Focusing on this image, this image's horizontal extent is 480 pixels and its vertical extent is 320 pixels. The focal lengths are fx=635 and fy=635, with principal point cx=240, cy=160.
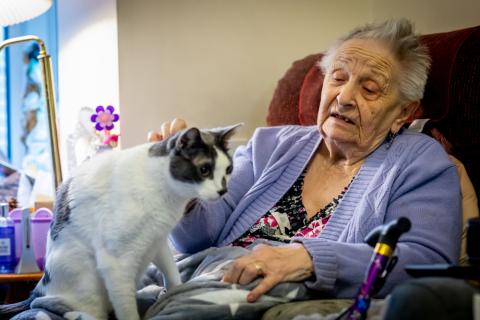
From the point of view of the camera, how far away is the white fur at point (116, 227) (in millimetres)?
1197

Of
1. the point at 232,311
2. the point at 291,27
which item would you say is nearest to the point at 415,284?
the point at 232,311

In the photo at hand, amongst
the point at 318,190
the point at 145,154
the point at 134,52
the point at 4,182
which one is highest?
the point at 134,52

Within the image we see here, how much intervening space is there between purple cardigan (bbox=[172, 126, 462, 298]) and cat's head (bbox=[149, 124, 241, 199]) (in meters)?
0.23

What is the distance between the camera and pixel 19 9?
1.96 m

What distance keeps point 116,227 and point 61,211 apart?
162 millimetres

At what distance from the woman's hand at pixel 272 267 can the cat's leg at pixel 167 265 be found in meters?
0.15

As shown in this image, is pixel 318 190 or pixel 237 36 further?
pixel 237 36

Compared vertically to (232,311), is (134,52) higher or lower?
higher

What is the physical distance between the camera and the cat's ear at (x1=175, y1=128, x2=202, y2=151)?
1.19m

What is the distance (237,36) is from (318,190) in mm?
954

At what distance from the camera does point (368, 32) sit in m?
1.58

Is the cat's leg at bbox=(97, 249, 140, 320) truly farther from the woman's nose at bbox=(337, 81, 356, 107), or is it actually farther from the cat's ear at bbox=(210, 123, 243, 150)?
the woman's nose at bbox=(337, 81, 356, 107)

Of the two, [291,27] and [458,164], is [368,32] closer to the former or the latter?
[458,164]

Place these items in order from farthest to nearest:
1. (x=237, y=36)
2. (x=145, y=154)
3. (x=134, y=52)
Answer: (x=237, y=36), (x=134, y=52), (x=145, y=154)
